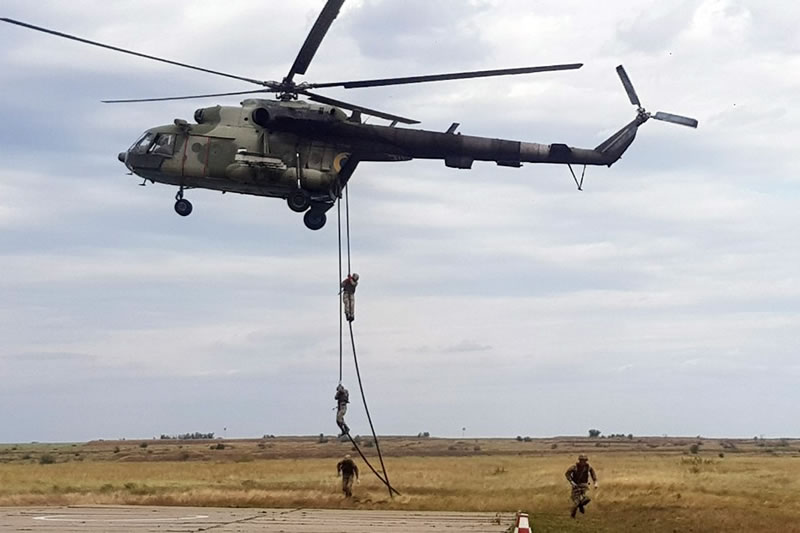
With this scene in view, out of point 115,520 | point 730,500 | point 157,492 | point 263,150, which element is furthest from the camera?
point 157,492

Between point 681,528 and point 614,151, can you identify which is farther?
point 614,151

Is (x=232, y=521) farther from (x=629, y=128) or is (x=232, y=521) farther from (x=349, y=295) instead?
(x=629, y=128)

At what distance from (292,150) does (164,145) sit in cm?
310

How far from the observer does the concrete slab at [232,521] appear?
18.5 m

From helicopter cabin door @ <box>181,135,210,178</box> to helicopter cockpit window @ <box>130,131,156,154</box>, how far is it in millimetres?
990

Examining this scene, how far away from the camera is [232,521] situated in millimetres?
20281

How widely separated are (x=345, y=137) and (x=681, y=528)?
1154cm

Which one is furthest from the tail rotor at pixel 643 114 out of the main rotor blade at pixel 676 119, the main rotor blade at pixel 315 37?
the main rotor blade at pixel 315 37

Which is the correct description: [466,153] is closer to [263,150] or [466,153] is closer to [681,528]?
[263,150]

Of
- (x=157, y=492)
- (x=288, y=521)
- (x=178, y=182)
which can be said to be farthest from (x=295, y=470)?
(x=288, y=521)

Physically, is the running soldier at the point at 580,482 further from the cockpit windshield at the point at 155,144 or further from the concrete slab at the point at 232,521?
the cockpit windshield at the point at 155,144

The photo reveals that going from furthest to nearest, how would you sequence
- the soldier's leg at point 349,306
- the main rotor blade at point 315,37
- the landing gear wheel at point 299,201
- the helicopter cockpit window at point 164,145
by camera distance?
the helicopter cockpit window at point 164,145
the landing gear wheel at point 299,201
the soldier's leg at point 349,306
the main rotor blade at point 315,37

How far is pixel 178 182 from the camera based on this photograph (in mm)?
25922

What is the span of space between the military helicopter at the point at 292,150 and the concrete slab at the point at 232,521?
6932 mm
